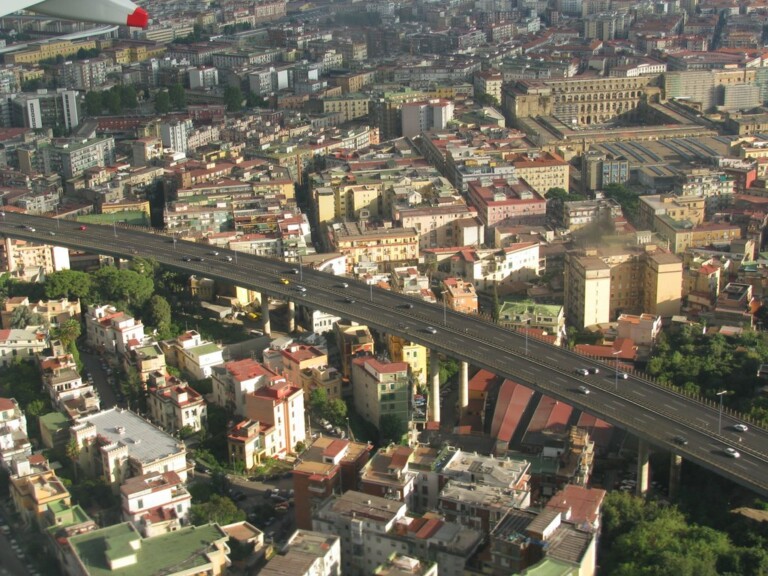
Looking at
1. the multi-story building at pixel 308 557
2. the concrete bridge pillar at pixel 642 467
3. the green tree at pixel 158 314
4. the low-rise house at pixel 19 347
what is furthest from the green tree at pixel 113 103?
the multi-story building at pixel 308 557

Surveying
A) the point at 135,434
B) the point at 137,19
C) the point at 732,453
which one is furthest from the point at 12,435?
the point at 137,19

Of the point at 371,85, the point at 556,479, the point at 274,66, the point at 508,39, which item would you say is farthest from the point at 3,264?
the point at 508,39

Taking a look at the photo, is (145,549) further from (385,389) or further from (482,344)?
(482,344)

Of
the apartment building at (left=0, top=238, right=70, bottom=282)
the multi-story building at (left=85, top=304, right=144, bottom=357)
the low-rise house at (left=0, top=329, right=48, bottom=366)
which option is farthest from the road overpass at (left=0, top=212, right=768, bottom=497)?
the low-rise house at (left=0, top=329, right=48, bottom=366)

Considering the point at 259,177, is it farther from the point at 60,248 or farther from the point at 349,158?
the point at 60,248

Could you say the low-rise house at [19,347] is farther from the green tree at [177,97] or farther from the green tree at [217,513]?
the green tree at [177,97]

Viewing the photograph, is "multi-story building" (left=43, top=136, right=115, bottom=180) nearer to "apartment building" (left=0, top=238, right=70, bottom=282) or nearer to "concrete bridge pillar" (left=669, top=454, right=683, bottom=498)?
"apartment building" (left=0, top=238, right=70, bottom=282)
